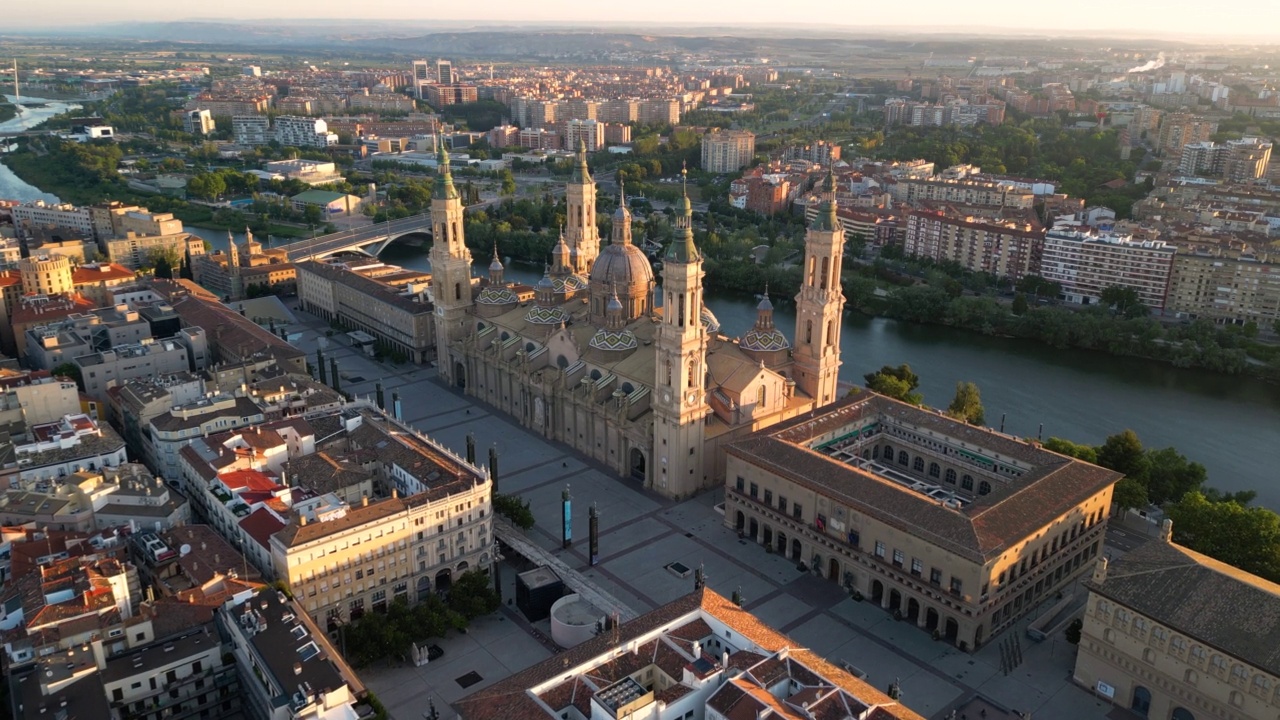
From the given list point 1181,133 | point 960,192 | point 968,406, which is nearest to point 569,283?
point 968,406

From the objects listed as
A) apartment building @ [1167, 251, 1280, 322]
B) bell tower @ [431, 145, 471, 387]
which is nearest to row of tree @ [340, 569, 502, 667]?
bell tower @ [431, 145, 471, 387]

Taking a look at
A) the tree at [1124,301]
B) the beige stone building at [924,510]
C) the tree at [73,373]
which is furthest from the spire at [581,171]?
the tree at [1124,301]

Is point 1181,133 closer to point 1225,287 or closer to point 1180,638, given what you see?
point 1225,287

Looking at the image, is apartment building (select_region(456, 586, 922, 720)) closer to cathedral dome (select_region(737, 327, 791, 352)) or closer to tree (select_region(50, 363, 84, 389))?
cathedral dome (select_region(737, 327, 791, 352))

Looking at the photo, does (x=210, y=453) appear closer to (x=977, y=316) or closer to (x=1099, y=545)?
(x=1099, y=545)

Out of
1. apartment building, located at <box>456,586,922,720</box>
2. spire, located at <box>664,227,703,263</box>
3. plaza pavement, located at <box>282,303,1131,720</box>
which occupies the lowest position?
plaza pavement, located at <box>282,303,1131,720</box>

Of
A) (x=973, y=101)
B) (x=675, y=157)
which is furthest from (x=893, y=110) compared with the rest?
(x=675, y=157)

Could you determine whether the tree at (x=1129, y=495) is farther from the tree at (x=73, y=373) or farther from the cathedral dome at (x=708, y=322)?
the tree at (x=73, y=373)
